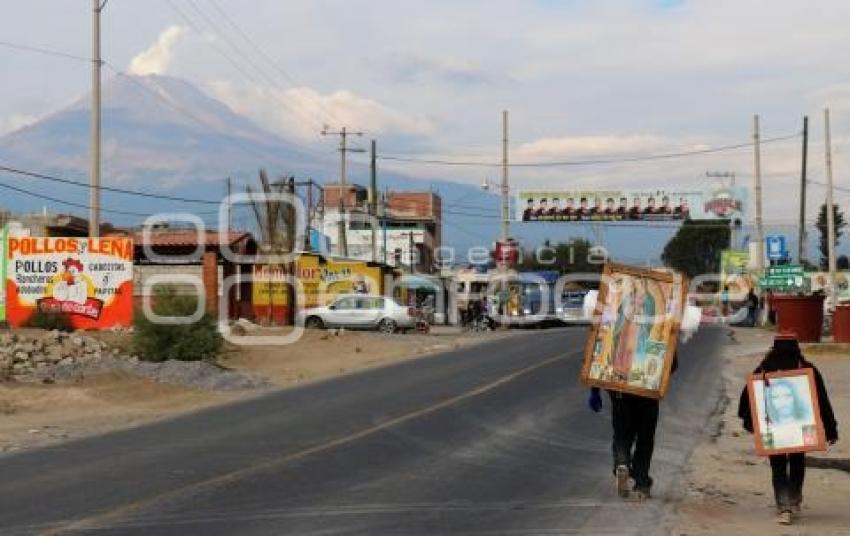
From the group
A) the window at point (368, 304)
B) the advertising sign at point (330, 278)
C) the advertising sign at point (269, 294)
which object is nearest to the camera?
the window at point (368, 304)

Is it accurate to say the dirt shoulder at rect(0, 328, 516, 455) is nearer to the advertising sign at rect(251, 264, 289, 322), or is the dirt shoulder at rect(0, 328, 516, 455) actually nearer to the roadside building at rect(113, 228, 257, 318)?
the roadside building at rect(113, 228, 257, 318)

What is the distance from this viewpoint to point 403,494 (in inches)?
397

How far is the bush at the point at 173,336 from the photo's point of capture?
2719cm

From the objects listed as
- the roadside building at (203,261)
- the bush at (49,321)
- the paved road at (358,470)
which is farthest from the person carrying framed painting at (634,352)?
the roadside building at (203,261)

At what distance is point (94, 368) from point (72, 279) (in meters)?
12.3

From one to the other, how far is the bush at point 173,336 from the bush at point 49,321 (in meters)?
8.36

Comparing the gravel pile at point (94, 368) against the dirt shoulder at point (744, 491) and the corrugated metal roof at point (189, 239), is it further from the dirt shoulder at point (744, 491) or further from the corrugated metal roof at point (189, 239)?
the corrugated metal roof at point (189, 239)

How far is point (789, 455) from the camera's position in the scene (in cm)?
916

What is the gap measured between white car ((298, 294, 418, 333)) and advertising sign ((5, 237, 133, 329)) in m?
10.6

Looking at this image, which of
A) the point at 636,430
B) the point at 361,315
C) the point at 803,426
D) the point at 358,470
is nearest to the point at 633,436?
the point at 636,430

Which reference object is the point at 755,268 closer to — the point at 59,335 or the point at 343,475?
the point at 59,335

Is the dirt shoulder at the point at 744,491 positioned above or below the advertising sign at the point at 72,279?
below

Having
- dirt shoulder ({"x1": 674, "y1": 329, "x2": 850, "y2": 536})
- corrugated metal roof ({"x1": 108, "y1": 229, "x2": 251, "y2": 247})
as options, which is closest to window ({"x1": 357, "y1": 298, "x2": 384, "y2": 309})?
corrugated metal roof ({"x1": 108, "y1": 229, "x2": 251, "y2": 247})

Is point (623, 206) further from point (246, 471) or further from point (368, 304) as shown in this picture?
point (246, 471)
